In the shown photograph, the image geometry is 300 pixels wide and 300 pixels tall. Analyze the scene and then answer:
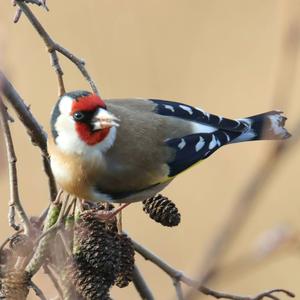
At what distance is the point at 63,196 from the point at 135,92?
181 centimetres

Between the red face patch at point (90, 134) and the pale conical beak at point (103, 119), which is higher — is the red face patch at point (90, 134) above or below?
above

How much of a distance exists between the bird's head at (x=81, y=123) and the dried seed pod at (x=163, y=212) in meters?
0.16

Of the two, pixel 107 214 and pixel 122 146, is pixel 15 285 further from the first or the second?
pixel 122 146

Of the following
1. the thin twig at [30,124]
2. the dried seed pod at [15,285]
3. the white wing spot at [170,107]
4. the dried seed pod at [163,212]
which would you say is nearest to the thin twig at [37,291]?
the dried seed pod at [15,285]

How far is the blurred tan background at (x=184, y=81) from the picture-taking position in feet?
9.45

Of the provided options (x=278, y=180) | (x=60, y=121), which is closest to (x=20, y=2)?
(x=60, y=121)

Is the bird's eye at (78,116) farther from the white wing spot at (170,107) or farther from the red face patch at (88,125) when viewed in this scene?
the white wing spot at (170,107)

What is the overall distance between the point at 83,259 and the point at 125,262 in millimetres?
80

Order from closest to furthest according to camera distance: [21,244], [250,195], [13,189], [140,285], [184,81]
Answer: [250,195] → [21,244] → [13,189] → [140,285] → [184,81]

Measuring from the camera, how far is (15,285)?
988 mm

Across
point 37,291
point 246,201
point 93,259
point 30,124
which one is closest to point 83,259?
point 93,259

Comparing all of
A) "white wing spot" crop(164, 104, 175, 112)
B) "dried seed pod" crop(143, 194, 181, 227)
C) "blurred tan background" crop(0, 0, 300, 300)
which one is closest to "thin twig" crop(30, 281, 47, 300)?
"dried seed pod" crop(143, 194, 181, 227)

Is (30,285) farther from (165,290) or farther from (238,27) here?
(238,27)

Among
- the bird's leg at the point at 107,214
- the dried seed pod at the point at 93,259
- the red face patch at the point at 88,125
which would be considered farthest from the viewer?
the red face patch at the point at 88,125
